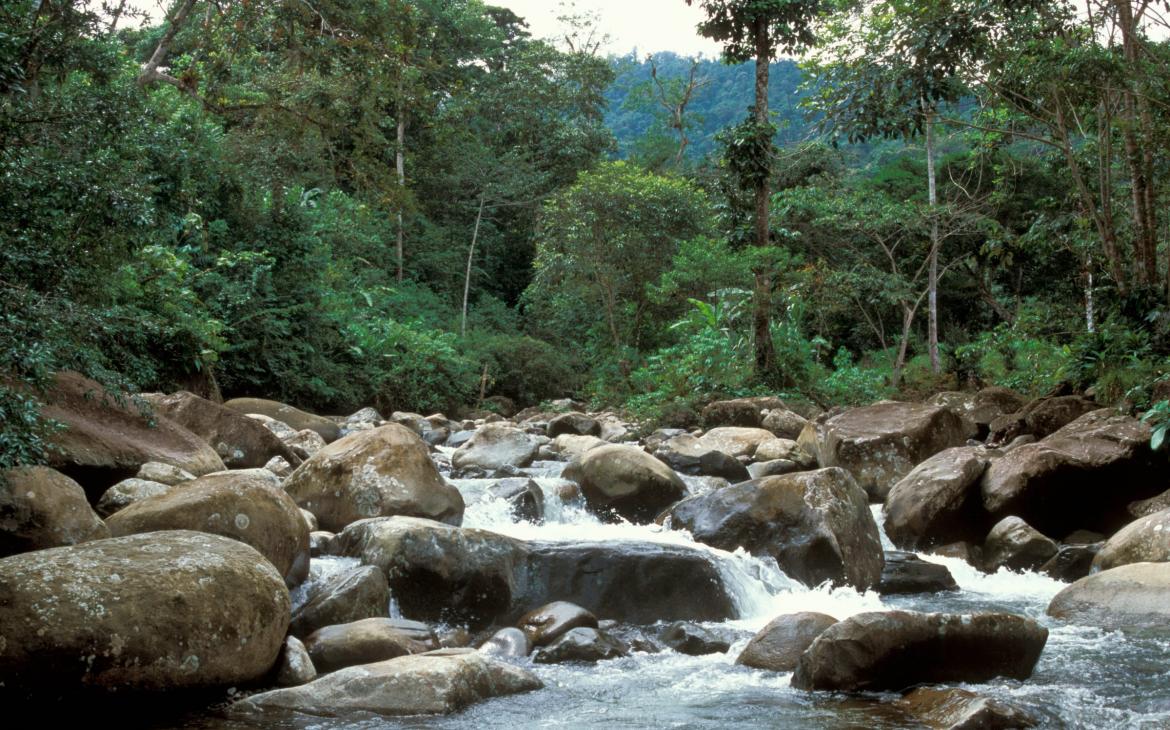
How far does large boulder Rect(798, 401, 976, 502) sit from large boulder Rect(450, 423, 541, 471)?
3422mm

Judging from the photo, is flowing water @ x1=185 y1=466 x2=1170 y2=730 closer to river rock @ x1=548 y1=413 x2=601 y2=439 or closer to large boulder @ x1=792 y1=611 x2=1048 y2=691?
large boulder @ x1=792 y1=611 x2=1048 y2=691

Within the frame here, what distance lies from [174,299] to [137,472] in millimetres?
5678

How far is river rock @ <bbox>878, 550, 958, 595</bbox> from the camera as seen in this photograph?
7.31 meters

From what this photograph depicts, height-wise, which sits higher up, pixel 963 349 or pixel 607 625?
pixel 963 349

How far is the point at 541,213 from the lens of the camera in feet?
93.2

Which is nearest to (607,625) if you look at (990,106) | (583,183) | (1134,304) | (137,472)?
(137,472)

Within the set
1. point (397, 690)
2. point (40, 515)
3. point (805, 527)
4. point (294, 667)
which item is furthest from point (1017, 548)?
point (40, 515)

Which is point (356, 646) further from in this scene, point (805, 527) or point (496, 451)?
point (496, 451)

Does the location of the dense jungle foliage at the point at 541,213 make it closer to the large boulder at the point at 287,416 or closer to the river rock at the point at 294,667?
the large boulder at the point at 287,416

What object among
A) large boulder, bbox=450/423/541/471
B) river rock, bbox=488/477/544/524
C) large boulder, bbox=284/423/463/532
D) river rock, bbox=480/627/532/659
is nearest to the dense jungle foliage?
large boulder, bbox=284/423/463/532

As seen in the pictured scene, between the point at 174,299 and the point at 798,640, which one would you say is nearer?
the point at 798,640

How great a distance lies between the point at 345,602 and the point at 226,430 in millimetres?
4439

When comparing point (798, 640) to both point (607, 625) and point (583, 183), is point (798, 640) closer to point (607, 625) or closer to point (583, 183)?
point (607, 625)

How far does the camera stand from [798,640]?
5.45 meters
